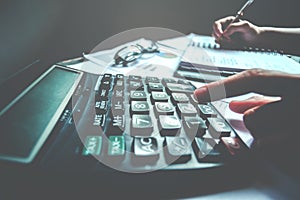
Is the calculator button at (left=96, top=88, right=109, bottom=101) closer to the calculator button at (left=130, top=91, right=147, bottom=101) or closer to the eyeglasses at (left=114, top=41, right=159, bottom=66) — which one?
the calculator button at (left=130, top=91, right=147, bottom=101)

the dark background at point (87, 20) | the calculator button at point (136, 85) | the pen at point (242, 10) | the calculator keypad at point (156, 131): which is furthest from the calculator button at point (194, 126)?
the pen at point (242, 10)

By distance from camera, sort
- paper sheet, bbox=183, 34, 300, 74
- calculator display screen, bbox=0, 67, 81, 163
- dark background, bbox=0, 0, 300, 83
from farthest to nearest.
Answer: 1. paper sheet, bbox=183, 34, 300, 74
2. dark background, bbox=0, 0, 300, 83
3. calculator display screen, bbox=0, 67, 81, 163

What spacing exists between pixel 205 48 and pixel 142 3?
0.20 metres

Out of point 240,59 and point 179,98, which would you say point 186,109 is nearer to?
point 179,98

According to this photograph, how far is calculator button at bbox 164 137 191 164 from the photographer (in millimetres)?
242

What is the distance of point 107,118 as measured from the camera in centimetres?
29

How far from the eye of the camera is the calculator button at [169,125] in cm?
28

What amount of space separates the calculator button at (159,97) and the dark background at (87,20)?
0.18m

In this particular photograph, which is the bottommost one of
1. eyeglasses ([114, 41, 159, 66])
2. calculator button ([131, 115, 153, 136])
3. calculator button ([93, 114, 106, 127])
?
calculator button ([131, 115, 153, 136])

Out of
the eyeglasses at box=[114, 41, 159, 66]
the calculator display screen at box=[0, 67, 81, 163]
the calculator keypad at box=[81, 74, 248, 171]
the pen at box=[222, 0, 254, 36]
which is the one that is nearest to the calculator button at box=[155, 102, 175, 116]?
the calculator keypad at box=[81, 74, 248, 171]

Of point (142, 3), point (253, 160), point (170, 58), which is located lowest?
point (253, 160)

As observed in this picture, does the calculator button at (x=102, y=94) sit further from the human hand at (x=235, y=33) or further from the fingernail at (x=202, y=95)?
the human hand at (x=235, y=33)

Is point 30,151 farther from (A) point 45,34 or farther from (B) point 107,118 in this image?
(A) point 45,34

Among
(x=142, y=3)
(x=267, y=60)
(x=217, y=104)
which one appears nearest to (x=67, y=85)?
(x=217, y=104)
